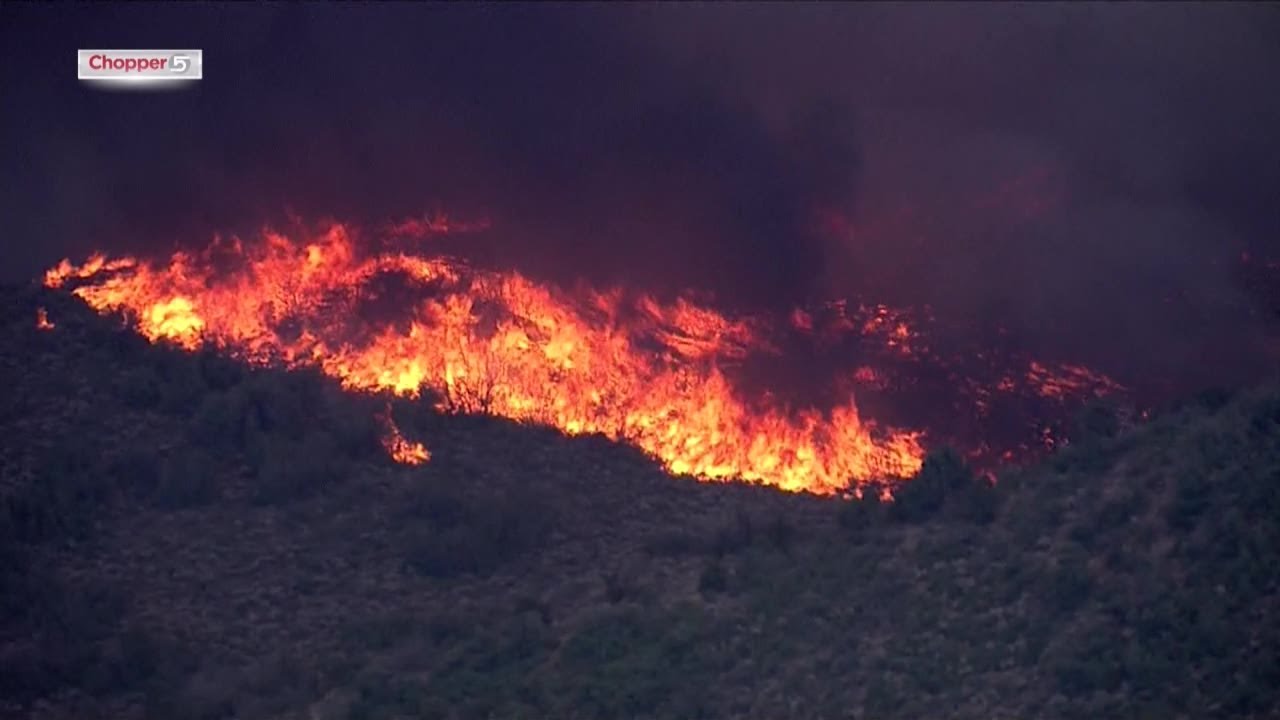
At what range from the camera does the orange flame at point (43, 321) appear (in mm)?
37141

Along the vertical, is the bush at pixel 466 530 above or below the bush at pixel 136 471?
below

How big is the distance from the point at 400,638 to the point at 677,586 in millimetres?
4729

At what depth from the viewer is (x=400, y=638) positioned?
30.4 m

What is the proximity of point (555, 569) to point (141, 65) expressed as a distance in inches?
624

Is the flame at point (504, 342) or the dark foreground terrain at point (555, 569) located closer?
the dark foreground terrain at point (555, 569)

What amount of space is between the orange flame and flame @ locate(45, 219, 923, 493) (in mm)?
806

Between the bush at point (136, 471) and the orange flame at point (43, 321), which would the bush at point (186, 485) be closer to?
the bush at point (136, 471)

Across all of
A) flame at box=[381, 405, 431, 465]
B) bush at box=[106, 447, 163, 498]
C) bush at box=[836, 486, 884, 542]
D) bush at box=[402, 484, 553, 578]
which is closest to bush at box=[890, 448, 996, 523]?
bush at box=[836, 486, 884, 542]

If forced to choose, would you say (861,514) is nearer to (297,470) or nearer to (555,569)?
(555,569)

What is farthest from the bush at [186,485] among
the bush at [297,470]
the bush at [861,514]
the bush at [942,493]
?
the bush at [942,493]

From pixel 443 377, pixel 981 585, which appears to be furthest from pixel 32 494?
pixel 981 585

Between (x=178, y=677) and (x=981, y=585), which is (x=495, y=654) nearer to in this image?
(x=178, y=677)

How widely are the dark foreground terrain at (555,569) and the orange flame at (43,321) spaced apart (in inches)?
6.4

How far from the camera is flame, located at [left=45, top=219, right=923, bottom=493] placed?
110 ft
